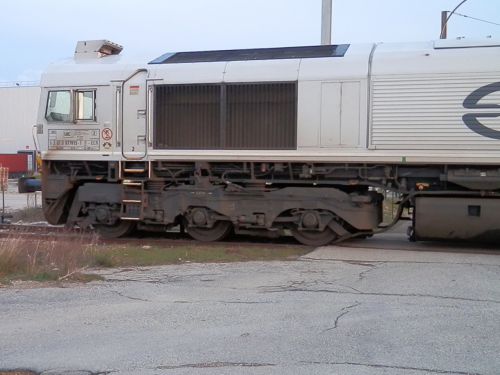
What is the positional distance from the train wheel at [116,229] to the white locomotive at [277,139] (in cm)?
3

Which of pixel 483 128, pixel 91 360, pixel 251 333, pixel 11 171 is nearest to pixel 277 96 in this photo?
pixel 483 128

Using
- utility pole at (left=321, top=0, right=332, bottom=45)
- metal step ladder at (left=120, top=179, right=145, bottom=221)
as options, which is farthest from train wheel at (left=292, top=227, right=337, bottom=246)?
utility pole at (left=321, top=0, right=332, bottom=45)

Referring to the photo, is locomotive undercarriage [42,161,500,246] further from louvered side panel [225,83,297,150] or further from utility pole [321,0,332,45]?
utility pole [321,0,332,45]

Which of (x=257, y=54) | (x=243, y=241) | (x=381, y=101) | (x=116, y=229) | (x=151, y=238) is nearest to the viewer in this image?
(x=381, y=101)

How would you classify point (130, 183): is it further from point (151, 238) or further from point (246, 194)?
point (246, 194)

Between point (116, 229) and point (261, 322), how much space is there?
731 centimetres

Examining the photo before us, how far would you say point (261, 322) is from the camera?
5.85 meters

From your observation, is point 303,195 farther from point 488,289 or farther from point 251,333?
point 251,333

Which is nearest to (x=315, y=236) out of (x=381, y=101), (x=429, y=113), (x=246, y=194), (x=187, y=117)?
(x=246, y=194)

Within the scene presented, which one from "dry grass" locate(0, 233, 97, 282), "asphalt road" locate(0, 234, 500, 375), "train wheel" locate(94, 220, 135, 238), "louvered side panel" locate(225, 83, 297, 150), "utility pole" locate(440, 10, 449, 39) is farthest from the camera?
"utility pole" locate(440, 10, 449, 39)

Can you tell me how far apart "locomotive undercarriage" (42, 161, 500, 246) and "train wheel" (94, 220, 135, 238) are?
0.07 feet

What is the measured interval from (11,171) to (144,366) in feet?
166

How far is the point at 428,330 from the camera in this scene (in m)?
5.55

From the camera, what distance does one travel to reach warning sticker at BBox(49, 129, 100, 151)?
472 inches
